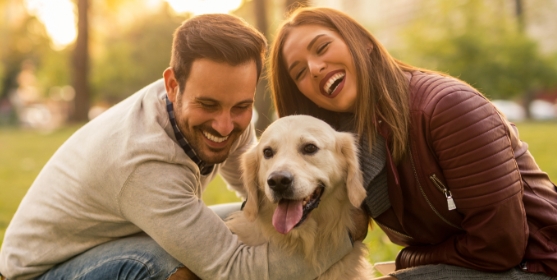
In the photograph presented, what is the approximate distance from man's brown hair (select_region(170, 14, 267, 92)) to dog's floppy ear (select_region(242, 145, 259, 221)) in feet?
1.76

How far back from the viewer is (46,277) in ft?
9.93

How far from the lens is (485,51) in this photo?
2917cm

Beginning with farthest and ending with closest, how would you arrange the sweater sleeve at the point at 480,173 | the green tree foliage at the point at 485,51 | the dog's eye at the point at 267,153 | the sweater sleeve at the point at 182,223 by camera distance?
the green tree foliage at the point at 485,51 < the dog's eye at the point at 267,153 < the sweater sleeve at the point at 182,223 < the sweater sleeve at the point at 480,173

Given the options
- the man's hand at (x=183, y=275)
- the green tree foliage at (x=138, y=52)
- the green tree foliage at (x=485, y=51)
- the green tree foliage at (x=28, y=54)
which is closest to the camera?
the man's hand at (x=183, y=275)

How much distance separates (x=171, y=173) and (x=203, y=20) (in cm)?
92

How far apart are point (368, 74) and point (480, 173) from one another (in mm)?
869

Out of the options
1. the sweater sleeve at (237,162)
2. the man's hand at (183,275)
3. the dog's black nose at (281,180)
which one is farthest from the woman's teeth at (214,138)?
the man's hand at (183,275)

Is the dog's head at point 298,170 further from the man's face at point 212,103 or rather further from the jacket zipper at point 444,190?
the jacket zipper at point 444,190

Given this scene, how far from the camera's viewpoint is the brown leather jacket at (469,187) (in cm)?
269

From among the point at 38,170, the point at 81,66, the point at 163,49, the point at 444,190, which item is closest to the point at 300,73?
the point at 444,190

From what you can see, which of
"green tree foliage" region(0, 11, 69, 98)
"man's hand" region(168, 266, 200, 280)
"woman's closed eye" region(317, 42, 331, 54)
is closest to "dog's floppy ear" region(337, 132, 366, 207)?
"woman's closed eye" region(317, 42, 331, 54)

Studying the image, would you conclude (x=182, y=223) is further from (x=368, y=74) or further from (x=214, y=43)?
(x=368, y=74)

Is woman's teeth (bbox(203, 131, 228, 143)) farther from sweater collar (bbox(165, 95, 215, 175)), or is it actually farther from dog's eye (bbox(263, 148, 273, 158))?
dog's eye (bbox(263, 148, 273, 158))

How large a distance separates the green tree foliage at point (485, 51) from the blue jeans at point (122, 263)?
2739cm
